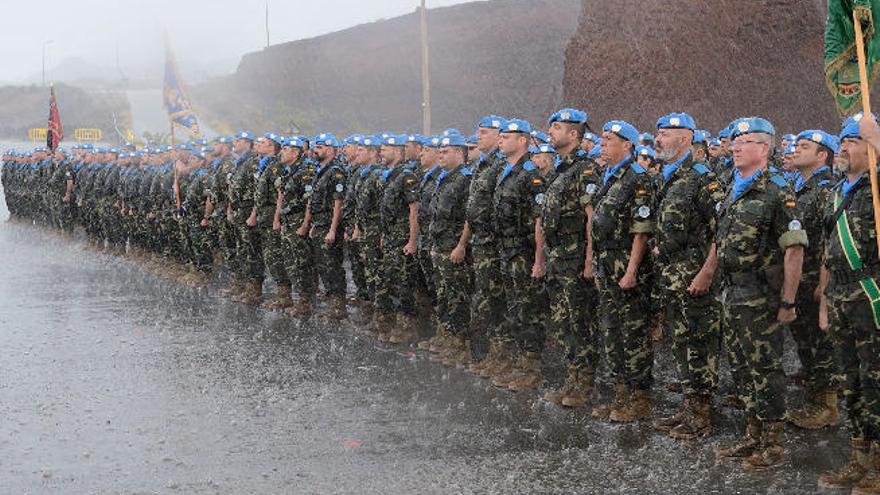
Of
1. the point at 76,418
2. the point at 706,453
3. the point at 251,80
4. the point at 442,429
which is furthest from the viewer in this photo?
the point at 251,80

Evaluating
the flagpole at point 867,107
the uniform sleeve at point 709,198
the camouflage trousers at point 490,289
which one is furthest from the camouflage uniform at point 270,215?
the flagpole at point 867,107

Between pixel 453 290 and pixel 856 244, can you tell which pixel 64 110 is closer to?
pixel 453 290

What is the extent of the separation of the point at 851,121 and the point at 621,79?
1233 centimetres

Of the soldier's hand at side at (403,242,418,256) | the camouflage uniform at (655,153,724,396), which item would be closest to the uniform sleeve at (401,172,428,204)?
the soldier's hand at side at (403,242,418,256)

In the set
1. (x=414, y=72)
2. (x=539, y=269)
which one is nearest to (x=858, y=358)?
(x=539, y=269)

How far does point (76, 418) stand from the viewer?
649 centimetres

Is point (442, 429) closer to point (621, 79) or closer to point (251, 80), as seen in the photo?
point (621, 79)

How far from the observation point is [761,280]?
17.3 ft

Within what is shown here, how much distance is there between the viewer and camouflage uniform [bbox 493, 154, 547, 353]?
285 inches

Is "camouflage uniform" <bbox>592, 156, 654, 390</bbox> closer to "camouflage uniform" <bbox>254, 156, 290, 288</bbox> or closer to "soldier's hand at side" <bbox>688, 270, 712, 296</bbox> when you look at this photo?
"soldier's hand at side" <bbox>688, 270, 712, 296</bbox>

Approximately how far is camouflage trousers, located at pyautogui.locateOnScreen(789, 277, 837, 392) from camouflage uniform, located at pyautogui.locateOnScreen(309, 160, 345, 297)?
5.22m

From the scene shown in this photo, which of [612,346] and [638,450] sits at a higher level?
[612,346]

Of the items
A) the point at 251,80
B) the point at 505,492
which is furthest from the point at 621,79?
the point at 251,80

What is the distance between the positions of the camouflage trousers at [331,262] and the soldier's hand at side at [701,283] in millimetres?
5348
